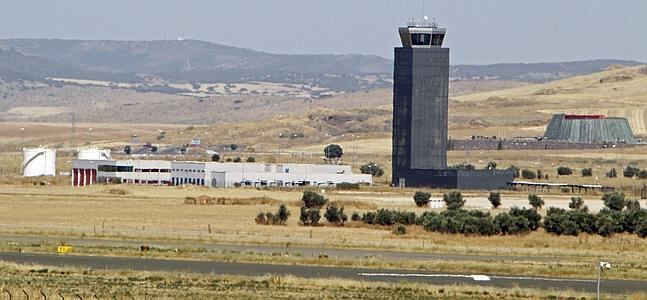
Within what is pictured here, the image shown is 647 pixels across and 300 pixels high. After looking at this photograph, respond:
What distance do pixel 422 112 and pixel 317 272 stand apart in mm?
78819

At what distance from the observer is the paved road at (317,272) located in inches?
1954

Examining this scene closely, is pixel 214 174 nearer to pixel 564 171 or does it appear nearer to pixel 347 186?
pixel 347 186

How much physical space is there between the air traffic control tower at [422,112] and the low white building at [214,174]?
5.99 meters

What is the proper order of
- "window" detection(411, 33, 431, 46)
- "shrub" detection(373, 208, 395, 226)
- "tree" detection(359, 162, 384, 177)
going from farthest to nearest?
"tree" detection(359, 162, 384, 177) < "window" detection(411, 33, 431, 46) < "shrub" detection(373, 208, 395, 226)

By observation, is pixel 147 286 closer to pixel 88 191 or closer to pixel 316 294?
pixel 316 294

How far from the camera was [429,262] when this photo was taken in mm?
56062

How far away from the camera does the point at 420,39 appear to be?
426 feet

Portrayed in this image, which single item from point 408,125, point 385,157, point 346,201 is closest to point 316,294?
point 346,201

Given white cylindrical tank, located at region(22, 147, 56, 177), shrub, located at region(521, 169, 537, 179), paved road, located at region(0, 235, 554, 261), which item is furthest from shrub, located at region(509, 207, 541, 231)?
white cylindrical tank, located at region(22, 147, 56, 177)

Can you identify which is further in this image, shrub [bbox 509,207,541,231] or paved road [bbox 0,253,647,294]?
shrub [bbox 509,207,541,231]

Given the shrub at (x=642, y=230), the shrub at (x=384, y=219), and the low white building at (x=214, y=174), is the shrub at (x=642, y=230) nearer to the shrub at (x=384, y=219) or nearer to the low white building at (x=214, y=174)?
the shrub at (x=384, y=219)

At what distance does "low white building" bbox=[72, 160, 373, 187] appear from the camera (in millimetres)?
133125

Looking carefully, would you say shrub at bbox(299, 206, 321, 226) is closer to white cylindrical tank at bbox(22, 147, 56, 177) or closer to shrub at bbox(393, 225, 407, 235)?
shrub at bbox(393, 225, 407, 235)

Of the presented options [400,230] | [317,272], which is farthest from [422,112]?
[317,272]
